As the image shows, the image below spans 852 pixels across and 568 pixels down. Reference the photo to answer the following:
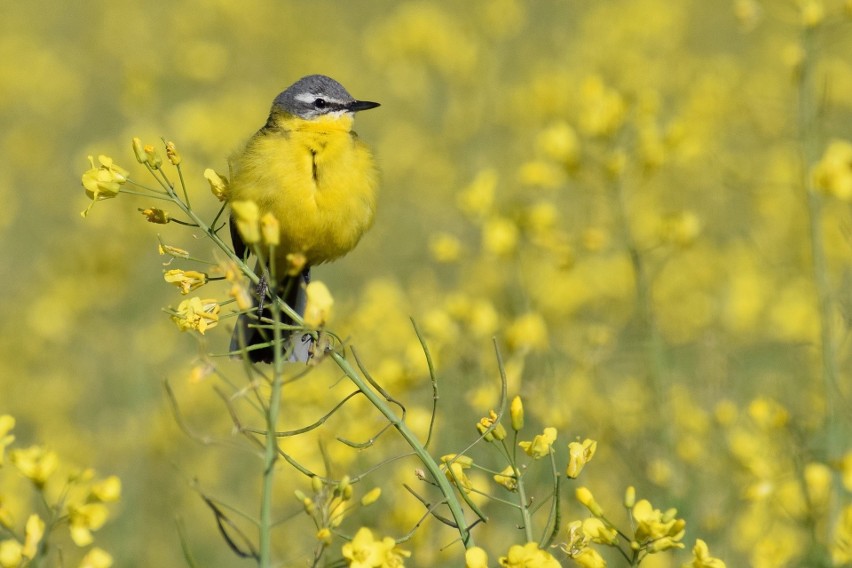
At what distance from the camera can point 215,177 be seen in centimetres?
306

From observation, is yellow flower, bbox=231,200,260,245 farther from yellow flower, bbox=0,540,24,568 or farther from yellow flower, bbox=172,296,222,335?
yellow flower, bbox=0,540,24,568

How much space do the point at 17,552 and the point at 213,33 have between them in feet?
33.1

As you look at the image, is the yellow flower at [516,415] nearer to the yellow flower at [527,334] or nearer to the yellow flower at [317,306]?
the yellow flower at [317,306]

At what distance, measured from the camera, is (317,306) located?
7.56 ft

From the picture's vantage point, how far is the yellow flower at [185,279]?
2551 millimetres

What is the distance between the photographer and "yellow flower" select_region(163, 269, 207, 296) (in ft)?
8.37

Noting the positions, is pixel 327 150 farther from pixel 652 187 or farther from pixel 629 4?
pixel 629 4

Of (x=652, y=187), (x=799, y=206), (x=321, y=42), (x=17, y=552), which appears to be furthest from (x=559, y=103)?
(x=17, y=552)

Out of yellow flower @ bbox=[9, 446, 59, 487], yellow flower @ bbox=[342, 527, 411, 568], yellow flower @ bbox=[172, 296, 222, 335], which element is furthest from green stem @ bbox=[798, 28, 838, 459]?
yellow flower @ bbox=[9, 446, 59, 487]

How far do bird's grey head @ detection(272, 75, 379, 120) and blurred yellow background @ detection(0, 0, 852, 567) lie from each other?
315 mm

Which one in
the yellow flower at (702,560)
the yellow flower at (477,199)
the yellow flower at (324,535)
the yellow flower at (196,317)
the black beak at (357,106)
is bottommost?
the yellow flower at (477,199)

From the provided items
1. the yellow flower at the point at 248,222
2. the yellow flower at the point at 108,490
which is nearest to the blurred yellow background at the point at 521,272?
the yellow flower at the point at 108,490

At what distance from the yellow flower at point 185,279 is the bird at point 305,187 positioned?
861mm

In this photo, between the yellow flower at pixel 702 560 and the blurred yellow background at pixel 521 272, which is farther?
the blurred yellow background at pixel 521 272
